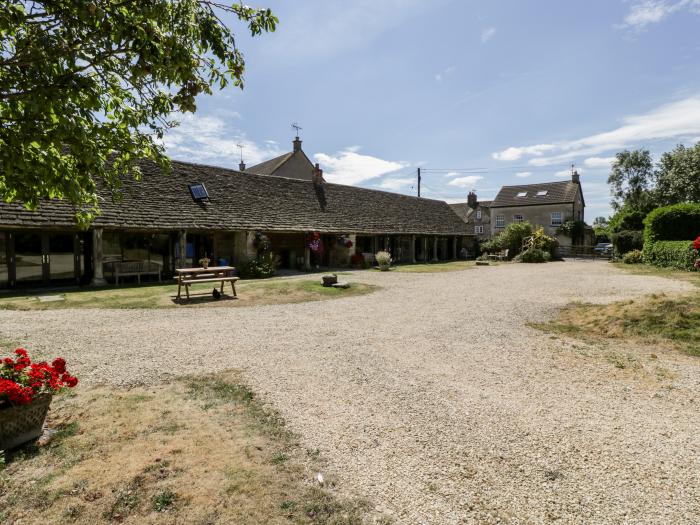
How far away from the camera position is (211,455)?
12.1 ft

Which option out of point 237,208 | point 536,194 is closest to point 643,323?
point 237,208

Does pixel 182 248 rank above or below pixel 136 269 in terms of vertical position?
above

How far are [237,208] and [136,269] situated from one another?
6543 millimetres

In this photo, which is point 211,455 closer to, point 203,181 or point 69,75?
point 69,75

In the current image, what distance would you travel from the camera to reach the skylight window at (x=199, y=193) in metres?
20.6

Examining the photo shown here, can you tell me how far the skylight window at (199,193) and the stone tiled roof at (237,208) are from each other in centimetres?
31

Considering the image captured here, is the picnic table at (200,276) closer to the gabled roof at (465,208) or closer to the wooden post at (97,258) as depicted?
the wooden post at (97,258)

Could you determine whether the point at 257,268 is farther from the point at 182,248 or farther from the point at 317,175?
the point at 317,175

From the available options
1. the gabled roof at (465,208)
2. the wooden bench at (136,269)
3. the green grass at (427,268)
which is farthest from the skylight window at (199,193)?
the gabled roof at (465,208)

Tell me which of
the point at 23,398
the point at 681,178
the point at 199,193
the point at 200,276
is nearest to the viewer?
the point at 23,398

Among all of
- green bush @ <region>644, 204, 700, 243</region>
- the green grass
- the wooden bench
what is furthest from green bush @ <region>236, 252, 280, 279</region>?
green bush @ <region>644, 204, 700, 243</region>

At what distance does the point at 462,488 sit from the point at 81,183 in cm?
505

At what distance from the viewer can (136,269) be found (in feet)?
56.3

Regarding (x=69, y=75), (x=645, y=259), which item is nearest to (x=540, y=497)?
(x=69, y=75)
